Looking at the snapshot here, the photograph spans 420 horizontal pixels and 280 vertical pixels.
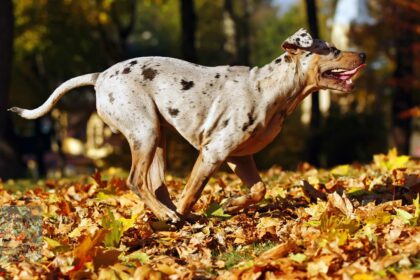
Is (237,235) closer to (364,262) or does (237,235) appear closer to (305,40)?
(364,262)

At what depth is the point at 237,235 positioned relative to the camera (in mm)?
5648

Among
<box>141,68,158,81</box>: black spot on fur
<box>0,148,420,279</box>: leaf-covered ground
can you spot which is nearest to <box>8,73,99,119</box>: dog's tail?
<box>141,68,158,81</box>: black spot on fur

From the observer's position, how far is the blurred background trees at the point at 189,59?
19031mm

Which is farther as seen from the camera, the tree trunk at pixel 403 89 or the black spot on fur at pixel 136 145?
the tree trunk at pixel 403 89

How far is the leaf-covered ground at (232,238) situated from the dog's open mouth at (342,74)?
97 cm

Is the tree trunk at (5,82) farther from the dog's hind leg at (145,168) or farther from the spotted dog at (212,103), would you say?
the dog's hind leg at (145,168)

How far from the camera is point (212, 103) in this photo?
6.06 metres

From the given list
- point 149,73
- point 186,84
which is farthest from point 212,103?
point 149,73

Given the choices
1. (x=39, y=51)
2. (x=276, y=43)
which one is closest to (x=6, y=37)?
(x=39, y=51)

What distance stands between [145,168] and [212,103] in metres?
0.78

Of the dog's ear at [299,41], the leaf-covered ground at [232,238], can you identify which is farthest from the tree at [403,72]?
the dog's ear at [299,41]

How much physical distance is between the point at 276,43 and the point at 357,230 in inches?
1894

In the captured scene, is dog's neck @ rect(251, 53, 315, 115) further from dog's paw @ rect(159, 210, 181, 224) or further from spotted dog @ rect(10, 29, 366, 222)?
dog's paw @ rect(159, 210, 181, 224)

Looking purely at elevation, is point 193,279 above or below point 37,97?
above
